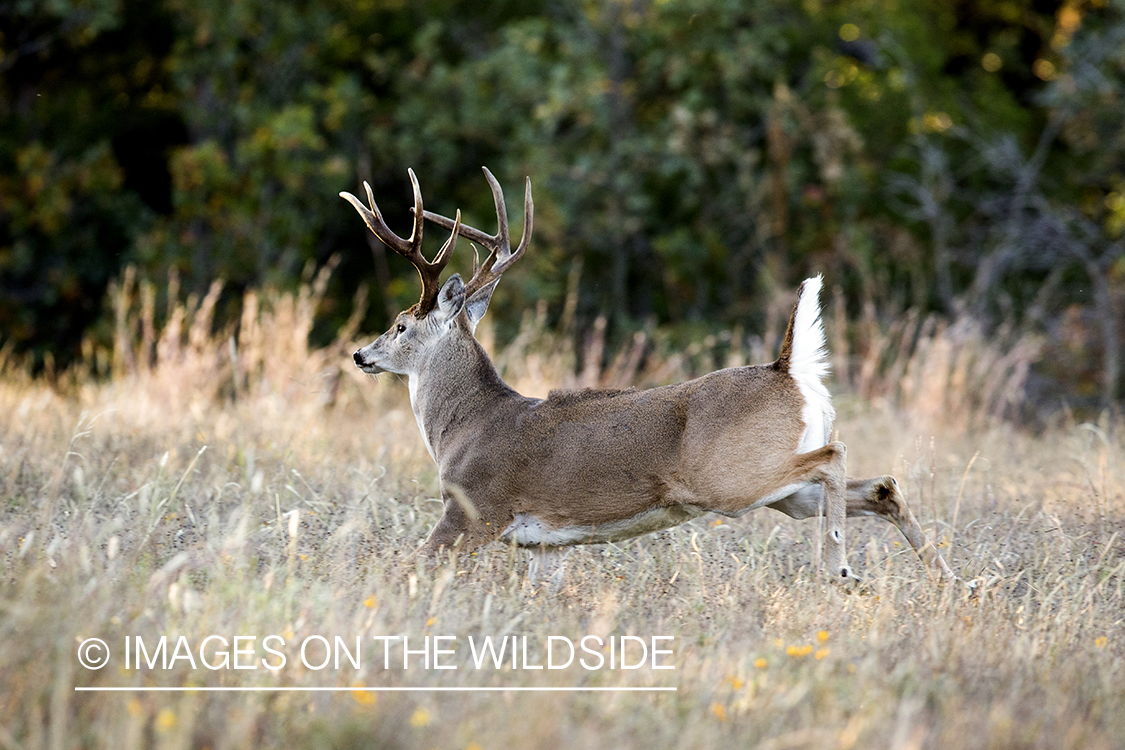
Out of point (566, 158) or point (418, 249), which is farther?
point (566, 158)

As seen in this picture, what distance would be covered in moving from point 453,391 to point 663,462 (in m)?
1.25

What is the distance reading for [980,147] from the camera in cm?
1358

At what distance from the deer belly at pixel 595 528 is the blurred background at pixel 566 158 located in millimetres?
7721

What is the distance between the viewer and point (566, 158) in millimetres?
13359

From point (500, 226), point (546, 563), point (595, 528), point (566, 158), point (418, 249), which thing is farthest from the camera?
point (566, 158)

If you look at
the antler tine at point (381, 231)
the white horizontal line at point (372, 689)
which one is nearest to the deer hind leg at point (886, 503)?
the white horizontal line at point (372, 689)

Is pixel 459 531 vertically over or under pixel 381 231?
under

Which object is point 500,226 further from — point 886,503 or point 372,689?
point 372,689

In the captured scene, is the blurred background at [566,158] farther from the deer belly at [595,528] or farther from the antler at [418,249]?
the deer belly at [595,528]

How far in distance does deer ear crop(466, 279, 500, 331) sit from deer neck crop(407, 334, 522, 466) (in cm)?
18

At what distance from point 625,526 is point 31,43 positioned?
1136cm

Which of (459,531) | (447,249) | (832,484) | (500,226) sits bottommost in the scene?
(459,531)

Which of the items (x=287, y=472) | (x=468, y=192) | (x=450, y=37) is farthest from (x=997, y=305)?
(x=287, y=472)

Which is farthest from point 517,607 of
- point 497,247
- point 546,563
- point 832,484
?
point 497,247
